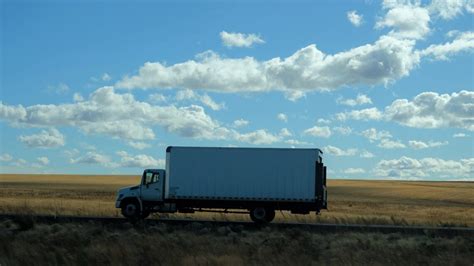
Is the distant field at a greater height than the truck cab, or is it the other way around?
the truck cab

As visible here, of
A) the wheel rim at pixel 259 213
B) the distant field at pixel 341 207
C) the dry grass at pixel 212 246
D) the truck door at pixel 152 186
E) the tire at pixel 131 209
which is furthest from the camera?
the distant field at pixel 341 207

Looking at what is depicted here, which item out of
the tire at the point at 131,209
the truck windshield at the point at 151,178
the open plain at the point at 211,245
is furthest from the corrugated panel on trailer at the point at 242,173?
the open plain at the point at 211,245

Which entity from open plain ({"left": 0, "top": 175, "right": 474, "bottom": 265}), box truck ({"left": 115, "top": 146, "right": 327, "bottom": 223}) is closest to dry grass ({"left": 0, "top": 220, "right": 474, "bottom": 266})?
open plain ({"left": 0, "top": 175, "right": 474, "bottom": 265})

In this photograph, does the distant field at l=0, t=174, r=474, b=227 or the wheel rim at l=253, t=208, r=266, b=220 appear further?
the distant field at l=0, t=174, r=474, b=227

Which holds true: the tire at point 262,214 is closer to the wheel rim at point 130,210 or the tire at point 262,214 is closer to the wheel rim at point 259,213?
the wheel rim at point 259,213

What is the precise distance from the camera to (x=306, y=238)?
1994 cm

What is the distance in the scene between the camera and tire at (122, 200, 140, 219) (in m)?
29.3

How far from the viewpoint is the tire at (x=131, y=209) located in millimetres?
29312

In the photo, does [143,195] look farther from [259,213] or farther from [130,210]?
[259,213]

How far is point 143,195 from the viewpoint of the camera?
1179 inches

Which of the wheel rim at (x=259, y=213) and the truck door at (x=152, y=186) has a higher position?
the truck door at (x=152, y=186)

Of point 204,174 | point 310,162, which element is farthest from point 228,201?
point 310,162

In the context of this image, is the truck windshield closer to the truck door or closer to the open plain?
the truck door

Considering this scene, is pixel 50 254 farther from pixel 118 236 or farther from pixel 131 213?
pixel 131 213
